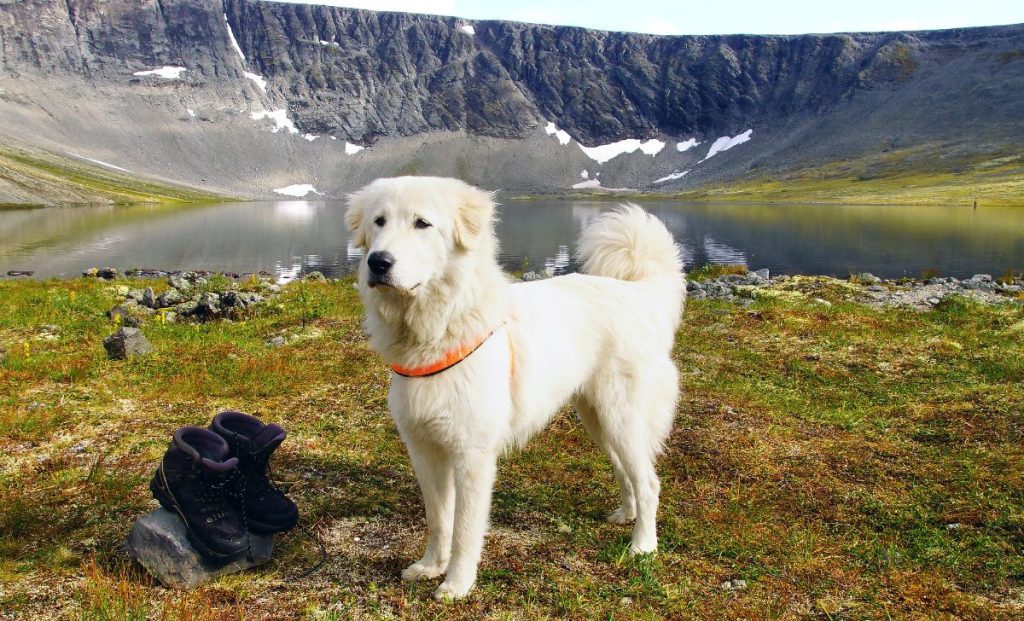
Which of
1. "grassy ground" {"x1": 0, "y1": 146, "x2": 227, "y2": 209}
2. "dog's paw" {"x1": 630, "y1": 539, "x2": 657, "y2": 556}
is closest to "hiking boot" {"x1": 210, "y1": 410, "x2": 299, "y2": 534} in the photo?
"dog's paw" {"x1": 630, "y1": 539, "x2": 657, "y2": 556}

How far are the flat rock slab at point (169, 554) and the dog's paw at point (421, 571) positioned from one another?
1435 mm

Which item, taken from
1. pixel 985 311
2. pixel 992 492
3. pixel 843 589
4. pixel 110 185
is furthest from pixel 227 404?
pixel 110 185

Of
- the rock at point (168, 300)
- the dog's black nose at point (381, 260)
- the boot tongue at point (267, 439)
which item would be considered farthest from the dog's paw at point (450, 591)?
the rock at point (168, 300)

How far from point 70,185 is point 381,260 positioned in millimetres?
156814

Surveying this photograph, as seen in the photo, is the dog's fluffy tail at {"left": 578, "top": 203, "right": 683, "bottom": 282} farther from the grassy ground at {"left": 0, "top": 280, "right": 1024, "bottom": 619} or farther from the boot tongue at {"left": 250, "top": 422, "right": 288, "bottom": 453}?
the boot tongue at {"left": 250, "top": 422, "right": 288, "bottom": 453}

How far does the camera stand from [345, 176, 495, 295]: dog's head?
4105mm

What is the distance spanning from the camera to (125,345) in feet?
33.8

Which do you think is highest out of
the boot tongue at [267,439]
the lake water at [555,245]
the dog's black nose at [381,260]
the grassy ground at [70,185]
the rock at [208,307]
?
the grassy ground at [70,185]

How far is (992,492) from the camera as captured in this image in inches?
235

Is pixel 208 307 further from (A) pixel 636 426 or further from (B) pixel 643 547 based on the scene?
(B) pixel 643 547

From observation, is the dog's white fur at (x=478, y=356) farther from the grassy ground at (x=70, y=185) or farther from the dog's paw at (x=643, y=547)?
the grassy ground at (x=70, y=185)

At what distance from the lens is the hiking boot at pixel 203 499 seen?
180 inches

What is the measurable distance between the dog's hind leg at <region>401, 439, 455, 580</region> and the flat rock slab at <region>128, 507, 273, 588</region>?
1.53m

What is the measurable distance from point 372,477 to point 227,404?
3.23 meters
